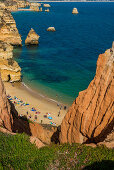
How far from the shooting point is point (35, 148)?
15.9 meters

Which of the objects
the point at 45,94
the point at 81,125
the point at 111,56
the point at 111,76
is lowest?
the point at 45,94

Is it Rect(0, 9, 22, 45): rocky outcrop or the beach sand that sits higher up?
Rect(0, 9, 22, 45): rocky outcrop

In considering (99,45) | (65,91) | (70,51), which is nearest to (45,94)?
(65,91)

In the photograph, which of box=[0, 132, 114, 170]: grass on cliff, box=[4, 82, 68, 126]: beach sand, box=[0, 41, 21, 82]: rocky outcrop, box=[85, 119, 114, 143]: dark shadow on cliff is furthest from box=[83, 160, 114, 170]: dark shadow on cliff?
box=[0, 41, 21, 82]: rocky outcrop

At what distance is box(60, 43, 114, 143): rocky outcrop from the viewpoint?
18547 mm

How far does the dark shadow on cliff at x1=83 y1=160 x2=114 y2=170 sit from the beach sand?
24741 millimetres

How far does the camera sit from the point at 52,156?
14.7 meters

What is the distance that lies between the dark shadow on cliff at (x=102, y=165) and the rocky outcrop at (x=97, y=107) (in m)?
4.03

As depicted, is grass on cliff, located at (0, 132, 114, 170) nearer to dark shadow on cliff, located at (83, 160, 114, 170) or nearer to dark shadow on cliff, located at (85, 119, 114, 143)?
dark shadow on cliff, located at (83, 160, 114, 170)

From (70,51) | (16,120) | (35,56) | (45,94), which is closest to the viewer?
(16,120)

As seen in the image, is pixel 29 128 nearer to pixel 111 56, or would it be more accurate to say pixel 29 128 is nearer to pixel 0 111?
pixel 0 111

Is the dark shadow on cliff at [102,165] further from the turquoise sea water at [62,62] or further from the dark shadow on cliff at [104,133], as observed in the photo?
the turquoise sea water at [62,62]

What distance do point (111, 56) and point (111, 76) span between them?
1.92m

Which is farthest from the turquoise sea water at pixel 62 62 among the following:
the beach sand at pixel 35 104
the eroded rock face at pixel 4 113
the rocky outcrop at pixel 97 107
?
the rocky outcrop at pixel 97 107
